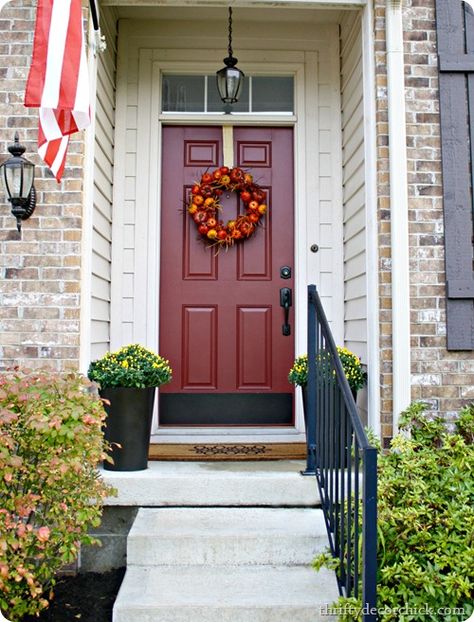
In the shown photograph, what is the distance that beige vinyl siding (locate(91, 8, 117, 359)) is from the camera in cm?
335

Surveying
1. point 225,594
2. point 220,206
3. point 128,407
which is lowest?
point 225,594

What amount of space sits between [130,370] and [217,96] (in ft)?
7.07

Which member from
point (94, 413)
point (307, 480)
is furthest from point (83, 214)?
point (307, 480)

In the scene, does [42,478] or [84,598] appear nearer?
[42,478]

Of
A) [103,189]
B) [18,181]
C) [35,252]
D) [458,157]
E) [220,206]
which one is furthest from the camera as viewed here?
[220,206]

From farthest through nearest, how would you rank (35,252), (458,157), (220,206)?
Answer: (220,206), (458,157), (35,252)

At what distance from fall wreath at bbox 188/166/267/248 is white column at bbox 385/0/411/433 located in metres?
1.10

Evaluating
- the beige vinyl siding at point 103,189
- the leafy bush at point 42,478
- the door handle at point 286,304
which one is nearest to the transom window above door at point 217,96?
the beige vinyl siding at point 103,189

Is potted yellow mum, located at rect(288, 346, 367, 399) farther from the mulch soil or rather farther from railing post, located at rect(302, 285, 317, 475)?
the mulch soil

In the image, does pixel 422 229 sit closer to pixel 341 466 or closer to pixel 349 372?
pixel 349 372

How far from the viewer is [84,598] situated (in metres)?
2.49

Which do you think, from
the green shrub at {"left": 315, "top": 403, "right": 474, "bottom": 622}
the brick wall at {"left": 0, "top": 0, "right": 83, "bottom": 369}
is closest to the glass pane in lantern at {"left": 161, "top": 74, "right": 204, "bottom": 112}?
the brick wall at {"left": 0, "top": 0, "right": 83, "bottom": 369}

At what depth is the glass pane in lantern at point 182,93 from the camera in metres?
4.00

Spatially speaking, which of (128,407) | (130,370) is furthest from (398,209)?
(128,407)
